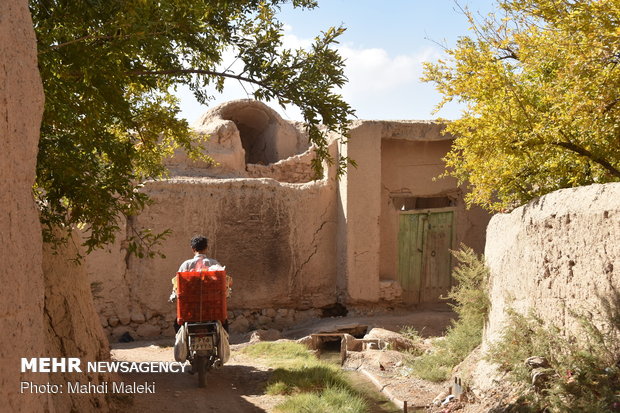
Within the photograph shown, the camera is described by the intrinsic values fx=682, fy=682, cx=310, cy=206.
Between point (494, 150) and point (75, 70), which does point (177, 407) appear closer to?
point (75, 70)

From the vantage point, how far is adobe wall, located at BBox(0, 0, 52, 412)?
3.02 metres

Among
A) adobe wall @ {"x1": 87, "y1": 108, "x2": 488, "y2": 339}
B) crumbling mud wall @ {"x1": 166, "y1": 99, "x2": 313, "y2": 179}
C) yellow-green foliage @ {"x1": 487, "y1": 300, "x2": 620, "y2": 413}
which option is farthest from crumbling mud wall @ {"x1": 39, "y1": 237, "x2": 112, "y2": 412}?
crumbling mud wall @ {"x1": 166, "y1": 99, "x2": 313, "y2": 179}

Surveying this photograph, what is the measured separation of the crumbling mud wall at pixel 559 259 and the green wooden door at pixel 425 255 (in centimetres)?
597

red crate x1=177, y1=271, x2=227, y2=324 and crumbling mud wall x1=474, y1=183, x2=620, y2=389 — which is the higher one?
crumbling mud wall x1=474, y1=183, x2=620, y2=389

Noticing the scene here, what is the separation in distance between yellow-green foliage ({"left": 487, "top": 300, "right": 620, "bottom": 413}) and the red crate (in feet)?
9.24

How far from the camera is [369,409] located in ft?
21.2

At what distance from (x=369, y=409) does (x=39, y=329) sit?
388cm

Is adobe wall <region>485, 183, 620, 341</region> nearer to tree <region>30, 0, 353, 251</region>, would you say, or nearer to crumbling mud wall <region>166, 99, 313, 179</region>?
tree <region>30, 0, 353, 251</region>

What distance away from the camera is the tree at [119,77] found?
4.66 meters

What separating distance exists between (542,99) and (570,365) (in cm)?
256

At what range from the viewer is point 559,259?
541 centimetres

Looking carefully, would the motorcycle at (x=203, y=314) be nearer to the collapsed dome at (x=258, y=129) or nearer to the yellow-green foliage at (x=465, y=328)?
the yellow-green foliage at (x=465, y=328)

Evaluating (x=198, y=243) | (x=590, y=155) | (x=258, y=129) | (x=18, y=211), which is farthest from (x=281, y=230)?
(x=18, y=211)

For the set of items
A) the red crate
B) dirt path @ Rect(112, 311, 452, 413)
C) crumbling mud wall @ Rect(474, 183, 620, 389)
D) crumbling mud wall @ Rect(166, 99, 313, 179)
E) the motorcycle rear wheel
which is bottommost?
dirt path @ Rect(112, 311, 452, 413)
